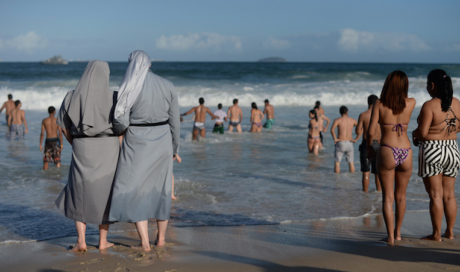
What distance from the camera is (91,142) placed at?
152 inches

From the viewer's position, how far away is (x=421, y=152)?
173 inches

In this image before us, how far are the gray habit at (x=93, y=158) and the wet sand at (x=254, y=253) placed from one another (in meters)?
0.47

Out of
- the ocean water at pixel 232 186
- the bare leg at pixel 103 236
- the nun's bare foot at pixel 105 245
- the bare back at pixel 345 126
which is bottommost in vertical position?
the ocean water at pixel 232 186

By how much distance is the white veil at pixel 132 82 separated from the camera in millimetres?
3682

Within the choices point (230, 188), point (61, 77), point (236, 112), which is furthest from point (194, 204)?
point (61, 77)

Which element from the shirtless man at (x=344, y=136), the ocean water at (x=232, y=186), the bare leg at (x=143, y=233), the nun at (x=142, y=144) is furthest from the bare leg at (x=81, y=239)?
the shirtless man at (x=344, y=136)

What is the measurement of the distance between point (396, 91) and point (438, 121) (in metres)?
0.56

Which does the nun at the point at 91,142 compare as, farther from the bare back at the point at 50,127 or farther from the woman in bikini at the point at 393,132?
the bare back at the point at 50,127

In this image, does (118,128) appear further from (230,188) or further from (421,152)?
(230,188)

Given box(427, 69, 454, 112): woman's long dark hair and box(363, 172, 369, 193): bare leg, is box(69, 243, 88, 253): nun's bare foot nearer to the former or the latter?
box(427, 69, 454, 112): woman's long dark hair

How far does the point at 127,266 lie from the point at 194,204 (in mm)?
2757

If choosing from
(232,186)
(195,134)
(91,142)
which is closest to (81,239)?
(91,142)

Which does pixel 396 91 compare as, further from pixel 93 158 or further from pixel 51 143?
pixel 51 143

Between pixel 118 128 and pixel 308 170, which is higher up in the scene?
pixel 118 128
